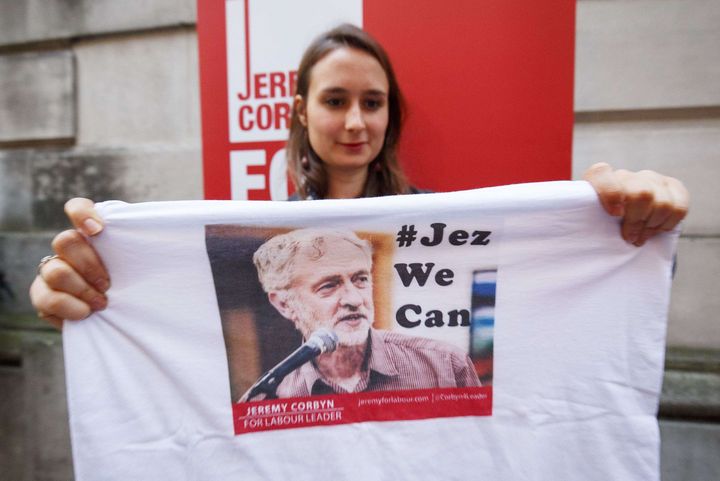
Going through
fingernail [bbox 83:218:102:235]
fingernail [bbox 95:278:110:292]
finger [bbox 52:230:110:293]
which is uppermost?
fingernail [bbox 83:218:102:235]

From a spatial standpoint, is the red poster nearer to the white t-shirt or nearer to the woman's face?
the woman's face

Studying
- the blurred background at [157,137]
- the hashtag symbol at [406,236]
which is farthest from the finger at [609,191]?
the blurred background at [157,137]

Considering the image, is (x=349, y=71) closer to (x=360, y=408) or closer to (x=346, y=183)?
(x=346, y=183)

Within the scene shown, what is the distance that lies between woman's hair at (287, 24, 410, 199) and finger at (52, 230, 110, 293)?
2.15 ft

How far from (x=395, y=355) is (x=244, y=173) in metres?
1.00

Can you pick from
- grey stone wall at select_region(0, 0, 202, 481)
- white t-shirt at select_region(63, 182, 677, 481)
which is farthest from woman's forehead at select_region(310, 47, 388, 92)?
grey stone wall at select_region(0, 0, 202, 481)

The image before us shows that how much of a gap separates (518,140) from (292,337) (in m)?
0.98

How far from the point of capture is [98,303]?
1012mm

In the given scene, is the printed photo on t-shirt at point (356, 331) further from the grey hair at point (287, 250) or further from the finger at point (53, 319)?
the finger at point (53, 319)

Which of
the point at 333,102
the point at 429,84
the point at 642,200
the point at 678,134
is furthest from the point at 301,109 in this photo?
the point at 678,134

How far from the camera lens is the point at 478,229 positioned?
39.1 inches

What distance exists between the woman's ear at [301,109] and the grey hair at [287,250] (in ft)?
2.14

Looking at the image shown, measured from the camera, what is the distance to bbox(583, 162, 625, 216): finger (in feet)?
3.04

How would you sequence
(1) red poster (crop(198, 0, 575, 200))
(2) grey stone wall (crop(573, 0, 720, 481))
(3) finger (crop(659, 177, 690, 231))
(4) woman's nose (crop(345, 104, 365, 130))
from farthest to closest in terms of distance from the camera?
(2) grey stone wall (crop(573, 0, 720, 481)) < (1) red poster (crop(198, 0, 575, 200)) < (4) woman's nose (crop(345, 104, 365, 130)) < (3) finger (crop(659, 177, 690, 231))
